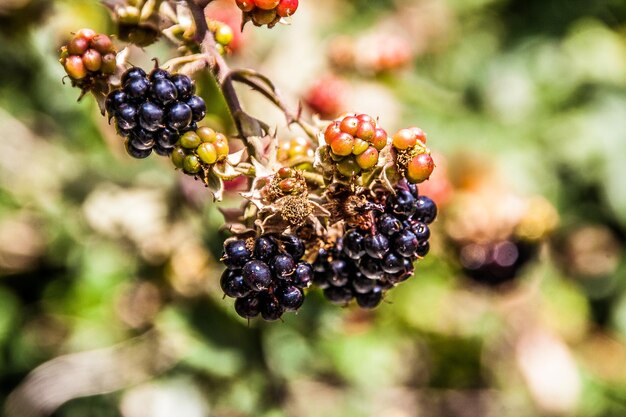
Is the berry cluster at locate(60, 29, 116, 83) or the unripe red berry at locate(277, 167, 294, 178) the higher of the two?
the berry cluster at locate(60, 29, 116, 83)

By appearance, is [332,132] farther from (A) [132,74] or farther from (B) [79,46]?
(B) [79,46]

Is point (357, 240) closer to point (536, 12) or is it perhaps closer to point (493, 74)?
point (493, 74)

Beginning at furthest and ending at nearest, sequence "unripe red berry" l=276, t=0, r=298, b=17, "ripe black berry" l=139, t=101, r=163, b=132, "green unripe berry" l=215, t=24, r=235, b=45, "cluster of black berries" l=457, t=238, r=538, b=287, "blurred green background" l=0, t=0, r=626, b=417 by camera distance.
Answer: "cluster of black berries" l=457, t=238, r=538, b=287 → "blurred green background" l=0, t=0, r=626, b=417 → "green unripe berry" l=215, t=24, r=235, b=45 → "unripe red berry" l=276, t=0, r=298, b=17 → "ripe black berry" l=139, t=101, r=163, b=132

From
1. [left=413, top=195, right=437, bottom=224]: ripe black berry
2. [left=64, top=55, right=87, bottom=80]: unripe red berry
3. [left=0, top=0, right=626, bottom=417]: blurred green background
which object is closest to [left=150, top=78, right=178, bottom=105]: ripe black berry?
[left=64, top=55, right=87, bottom=80]: unripe red berry

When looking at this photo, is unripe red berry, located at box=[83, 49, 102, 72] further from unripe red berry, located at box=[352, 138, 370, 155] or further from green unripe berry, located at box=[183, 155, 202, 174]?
unripe red berry, located at box=[352, 138, 370, 155]

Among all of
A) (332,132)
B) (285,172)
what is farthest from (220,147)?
(332,132)

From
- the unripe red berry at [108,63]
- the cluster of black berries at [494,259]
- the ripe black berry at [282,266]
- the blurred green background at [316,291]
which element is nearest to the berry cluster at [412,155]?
the ripe black berry at [282,266]
